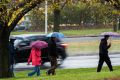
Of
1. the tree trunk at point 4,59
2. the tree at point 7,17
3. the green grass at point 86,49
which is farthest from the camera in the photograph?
the green grass at point 86,49

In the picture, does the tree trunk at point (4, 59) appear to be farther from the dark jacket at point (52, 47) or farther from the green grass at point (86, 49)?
the green grass at point (86, 49)

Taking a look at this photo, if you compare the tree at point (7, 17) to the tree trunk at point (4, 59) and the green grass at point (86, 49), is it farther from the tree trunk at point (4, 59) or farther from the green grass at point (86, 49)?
the green grass at point (86, 49)

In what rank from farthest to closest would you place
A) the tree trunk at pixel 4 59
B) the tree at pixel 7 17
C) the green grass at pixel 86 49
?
1. the green grass at pixel 86 49
2. the tree trunk at pixel 4 59
3. the tree at pixel 7 17

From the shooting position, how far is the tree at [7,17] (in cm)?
1332

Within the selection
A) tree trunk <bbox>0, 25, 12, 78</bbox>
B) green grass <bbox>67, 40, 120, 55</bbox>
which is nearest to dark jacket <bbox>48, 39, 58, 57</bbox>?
tree trunk <bbox>0, 25, 12, 78</bbox>

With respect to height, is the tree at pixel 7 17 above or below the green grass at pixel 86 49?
above

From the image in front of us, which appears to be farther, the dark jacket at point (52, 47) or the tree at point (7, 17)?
the dark jacket at point (52, 47)

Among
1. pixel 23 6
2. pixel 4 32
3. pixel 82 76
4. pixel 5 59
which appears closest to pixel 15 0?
pixel 23 6

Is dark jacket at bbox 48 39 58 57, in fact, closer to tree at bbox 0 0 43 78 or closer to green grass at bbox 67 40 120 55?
tree at bbox 0 0 43 78

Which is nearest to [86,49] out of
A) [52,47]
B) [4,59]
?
[52,47]

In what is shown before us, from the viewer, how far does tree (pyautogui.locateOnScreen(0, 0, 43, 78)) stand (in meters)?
13.3

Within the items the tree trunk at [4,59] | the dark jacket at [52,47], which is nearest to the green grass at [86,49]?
the dark jacket at [52,47]

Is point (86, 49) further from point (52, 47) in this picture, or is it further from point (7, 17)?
point (7, 17)

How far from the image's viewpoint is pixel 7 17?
43.6 ft
